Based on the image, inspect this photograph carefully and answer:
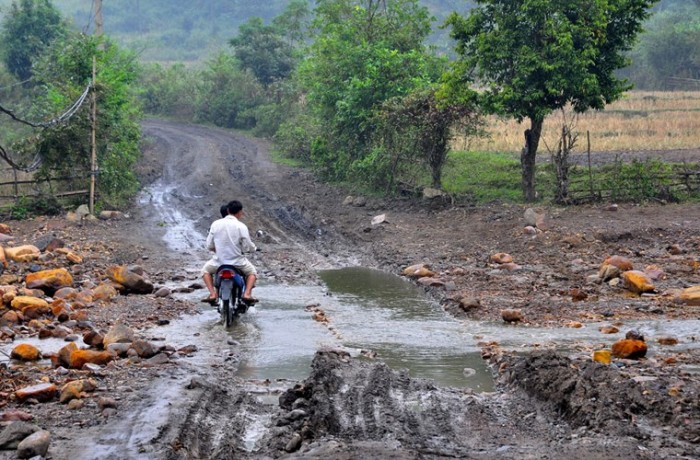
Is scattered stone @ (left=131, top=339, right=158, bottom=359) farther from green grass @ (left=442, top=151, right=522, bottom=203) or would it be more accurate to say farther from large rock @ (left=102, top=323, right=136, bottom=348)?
green grass @ (left=442, top=151, right=522, bottom=203)

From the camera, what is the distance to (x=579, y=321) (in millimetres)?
10930

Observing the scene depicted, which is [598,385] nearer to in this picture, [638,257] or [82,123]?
[638,257]

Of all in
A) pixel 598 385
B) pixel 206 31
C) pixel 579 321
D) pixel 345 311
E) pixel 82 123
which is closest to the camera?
pixel 598 385

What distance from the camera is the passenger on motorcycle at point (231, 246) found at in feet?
36.6

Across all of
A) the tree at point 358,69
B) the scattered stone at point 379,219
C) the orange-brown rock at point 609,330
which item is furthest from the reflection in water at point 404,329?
the tree at point 358,69

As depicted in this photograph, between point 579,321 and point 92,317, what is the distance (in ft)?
20.8

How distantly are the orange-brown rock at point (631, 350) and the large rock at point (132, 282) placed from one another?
7301mm

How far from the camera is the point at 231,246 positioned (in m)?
11.2

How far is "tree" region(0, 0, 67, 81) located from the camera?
39469 mm

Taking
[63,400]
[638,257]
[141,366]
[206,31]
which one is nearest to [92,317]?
[141,366]

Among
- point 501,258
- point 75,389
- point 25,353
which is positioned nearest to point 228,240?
point 25,353

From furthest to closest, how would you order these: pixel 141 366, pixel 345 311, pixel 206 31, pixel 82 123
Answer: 1. pixel 206 31
2. pixel 82 123
3. pixel 345 311
4. pixel 141 366

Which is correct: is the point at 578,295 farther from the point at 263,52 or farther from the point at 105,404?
the point at 263,52

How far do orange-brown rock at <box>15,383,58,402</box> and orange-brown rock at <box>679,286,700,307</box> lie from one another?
8.26 m
